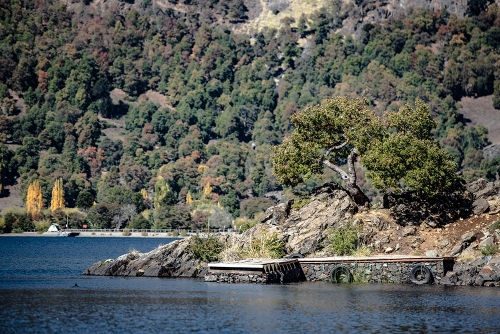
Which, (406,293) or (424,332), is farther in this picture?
(406,293)

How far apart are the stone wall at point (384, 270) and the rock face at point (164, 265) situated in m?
12.0

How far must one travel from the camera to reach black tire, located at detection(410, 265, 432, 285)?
72.7m

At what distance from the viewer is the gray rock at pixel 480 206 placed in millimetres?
79688

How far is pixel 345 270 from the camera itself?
7444 centimetres

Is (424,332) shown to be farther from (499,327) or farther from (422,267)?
(422,267)

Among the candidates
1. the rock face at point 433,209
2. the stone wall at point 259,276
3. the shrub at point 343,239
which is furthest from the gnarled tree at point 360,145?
the stone wall at point 259,276

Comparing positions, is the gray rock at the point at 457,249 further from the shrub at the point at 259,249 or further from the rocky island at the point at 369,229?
the shrub at the point at 259,249

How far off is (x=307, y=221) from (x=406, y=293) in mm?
16494

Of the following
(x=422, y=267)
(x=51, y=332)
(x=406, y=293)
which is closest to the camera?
(x=51, y=332)

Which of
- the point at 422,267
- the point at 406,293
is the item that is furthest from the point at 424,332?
the point at 422,267

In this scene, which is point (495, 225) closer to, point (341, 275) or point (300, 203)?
point (341, 275)

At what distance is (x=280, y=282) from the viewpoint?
242 ft

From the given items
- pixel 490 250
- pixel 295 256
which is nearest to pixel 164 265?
pixel 295 256

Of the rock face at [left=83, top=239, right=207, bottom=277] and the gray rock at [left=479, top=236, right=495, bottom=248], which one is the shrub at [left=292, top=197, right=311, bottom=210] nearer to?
the rock face at [left=83, top=239, right=207, bottom=277]
